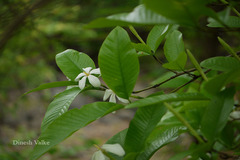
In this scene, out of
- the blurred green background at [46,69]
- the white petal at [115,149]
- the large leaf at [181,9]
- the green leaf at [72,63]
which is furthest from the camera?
the blurred green background at [46,69]

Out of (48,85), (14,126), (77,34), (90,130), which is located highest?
(48,85)

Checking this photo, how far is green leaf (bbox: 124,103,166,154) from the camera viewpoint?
0.39 meters

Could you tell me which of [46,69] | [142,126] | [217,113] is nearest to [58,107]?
[142,126]

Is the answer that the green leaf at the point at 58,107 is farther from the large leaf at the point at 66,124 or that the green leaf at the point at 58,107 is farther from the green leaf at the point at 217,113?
the green leaf at the point at 217,113

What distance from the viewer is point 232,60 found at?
38cm

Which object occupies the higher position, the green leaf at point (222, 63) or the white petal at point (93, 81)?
the green leaf at point (222, 63)

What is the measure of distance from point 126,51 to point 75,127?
14 centimetres

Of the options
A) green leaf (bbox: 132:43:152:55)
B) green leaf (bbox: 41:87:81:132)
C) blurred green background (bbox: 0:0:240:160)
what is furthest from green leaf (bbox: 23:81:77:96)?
blurred green background (bbox: 0:0:240:160)

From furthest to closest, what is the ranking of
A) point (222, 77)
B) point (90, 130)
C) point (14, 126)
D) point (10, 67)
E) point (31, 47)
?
point (90, 130) < point (14, 126) < point (31, 47) < point (10, 67) < point (222, 77)

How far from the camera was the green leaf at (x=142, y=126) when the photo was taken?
390mm

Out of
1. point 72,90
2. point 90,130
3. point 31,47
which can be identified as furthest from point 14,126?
point 72,90

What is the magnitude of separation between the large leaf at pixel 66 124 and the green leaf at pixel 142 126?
0.19ft

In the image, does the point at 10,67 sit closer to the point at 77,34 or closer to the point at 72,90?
the point at 77,34

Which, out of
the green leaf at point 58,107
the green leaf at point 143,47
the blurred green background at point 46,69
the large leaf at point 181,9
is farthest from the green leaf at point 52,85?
the blurred green background at point 46,69
